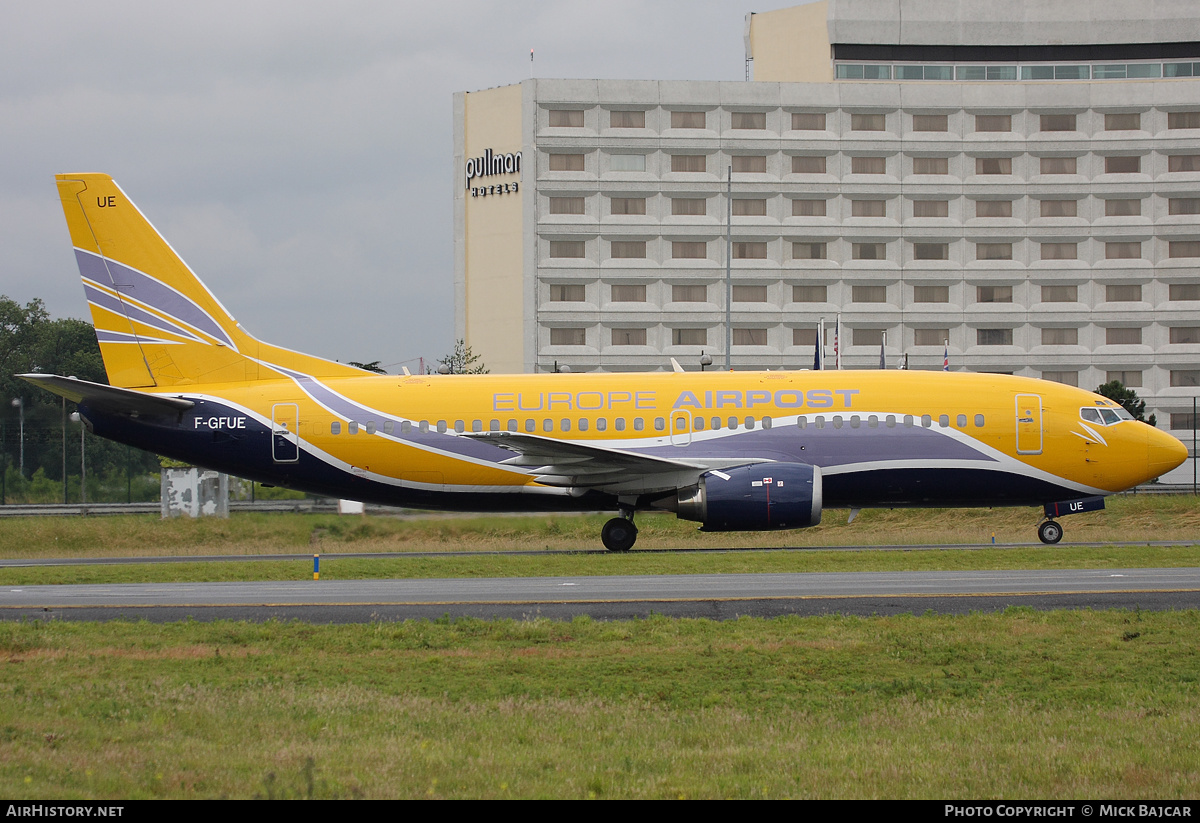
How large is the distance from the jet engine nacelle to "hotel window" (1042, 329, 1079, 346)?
65786 millimetres

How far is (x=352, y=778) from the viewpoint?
778cm

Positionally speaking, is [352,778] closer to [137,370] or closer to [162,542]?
[137,370]

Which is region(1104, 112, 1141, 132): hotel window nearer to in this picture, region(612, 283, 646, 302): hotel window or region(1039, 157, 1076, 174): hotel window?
region(1039, 157, 1076, 174): hotel window

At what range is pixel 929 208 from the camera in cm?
8494

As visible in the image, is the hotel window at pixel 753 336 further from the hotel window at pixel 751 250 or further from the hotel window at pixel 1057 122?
the hotel window at pixel 1057 122

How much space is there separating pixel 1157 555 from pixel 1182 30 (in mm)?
79168

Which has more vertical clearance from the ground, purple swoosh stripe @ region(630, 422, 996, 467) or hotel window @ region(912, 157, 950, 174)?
hotel window @ region(912, 157, 950, 174)

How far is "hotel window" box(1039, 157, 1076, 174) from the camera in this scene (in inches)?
3369

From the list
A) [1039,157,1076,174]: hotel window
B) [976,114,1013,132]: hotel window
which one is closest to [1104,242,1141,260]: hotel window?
[1039,157,1076,174]: hotel window

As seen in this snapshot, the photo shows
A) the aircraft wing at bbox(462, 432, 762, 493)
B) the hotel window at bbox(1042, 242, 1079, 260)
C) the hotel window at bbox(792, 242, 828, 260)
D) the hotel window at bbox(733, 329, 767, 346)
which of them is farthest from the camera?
the hotel window at bbox(1042, 242, 1079, 260)

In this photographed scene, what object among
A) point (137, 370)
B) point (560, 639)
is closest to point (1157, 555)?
point (560, 639)

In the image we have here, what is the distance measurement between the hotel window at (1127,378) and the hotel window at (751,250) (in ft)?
86.9

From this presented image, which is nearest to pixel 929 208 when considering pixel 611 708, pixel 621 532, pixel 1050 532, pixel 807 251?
pixel 807 251

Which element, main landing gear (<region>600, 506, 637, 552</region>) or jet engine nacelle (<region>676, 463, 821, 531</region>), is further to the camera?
main landing gear (<region>600, 506, 637, 552</region>)
